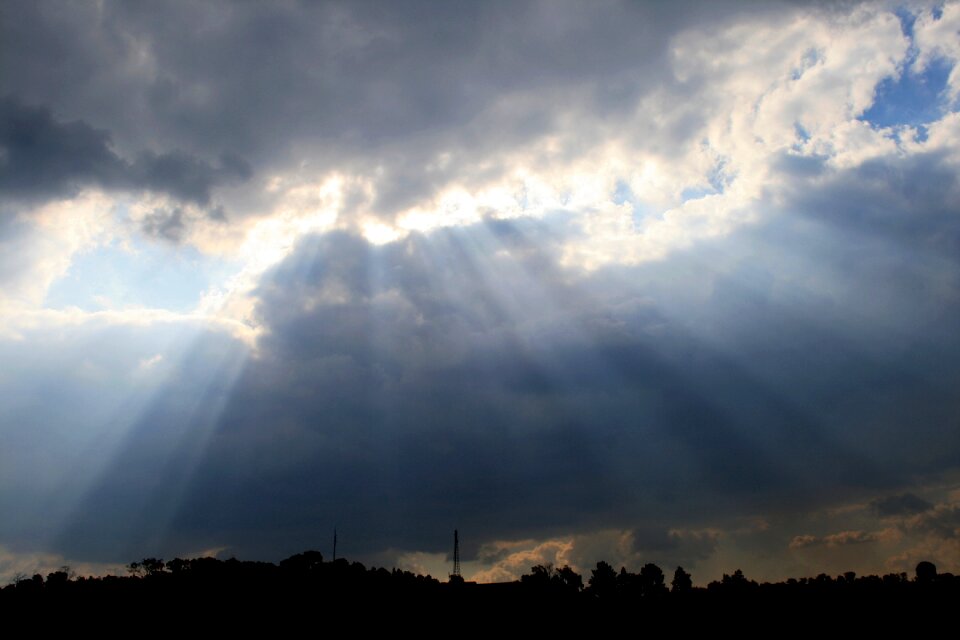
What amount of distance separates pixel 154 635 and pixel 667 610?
6572cm

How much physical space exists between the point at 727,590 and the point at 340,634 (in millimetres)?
57479

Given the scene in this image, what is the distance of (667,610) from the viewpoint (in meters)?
102

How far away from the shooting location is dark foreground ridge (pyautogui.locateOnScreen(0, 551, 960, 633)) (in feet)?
295

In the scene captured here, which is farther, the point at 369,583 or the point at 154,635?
the point at 369,583

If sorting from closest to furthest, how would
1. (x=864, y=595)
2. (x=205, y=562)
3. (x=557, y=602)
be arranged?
1. (x=864, y=595)
2. (x=557, y=602)
3. (x=205, y=562)

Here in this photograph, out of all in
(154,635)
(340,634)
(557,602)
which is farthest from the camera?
(557,602)

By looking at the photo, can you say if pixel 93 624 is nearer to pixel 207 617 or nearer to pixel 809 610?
pixel 207 617

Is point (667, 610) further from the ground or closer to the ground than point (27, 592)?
closer to the ground

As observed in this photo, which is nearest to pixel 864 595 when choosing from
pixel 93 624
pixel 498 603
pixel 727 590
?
pixel 727 590

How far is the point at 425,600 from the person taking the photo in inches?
4087

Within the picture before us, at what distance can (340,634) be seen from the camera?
90438 millimetres

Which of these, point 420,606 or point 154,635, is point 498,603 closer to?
point 420,606

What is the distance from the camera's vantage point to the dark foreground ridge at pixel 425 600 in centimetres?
8994

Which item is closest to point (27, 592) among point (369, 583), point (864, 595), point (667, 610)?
point (369, 583)
